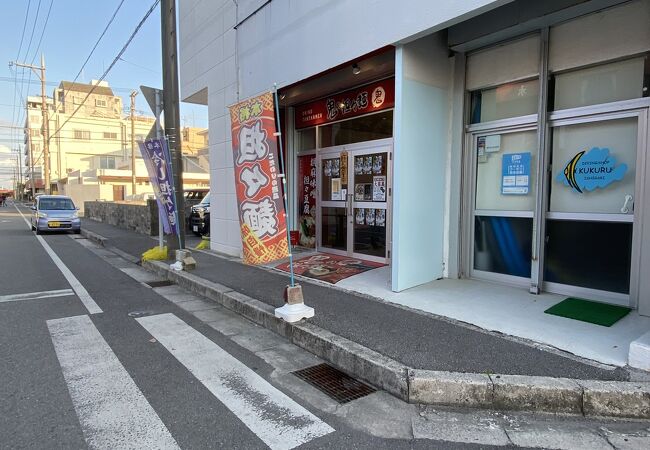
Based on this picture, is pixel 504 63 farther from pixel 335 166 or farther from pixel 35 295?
pixel 35 295

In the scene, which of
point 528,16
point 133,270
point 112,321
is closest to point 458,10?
point 528,16

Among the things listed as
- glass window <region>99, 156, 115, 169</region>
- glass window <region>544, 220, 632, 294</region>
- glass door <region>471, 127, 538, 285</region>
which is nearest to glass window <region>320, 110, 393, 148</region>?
glass door <region>471, 127, 538, 285</region>

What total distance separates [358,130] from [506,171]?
10.6 feet

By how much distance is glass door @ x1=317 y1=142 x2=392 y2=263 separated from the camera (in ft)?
24.9

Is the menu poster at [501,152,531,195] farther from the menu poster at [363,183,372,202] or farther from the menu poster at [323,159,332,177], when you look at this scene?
the menu poster at [323,159,332,177]

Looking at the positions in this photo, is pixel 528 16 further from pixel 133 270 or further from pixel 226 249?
pixel 133 270

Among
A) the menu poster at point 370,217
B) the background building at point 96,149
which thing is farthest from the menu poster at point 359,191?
the background building at point 96,149

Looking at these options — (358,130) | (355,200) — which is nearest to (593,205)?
(355,200)

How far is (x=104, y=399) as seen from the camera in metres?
3.30

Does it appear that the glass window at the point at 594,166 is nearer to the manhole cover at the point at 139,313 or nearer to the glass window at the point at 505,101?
the glass window at the point at 505,101

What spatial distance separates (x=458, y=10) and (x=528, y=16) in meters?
1.13

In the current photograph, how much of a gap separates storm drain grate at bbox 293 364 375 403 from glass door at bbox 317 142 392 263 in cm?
387

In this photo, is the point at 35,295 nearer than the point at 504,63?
No

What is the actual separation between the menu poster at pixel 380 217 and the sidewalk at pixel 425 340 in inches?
75.6
